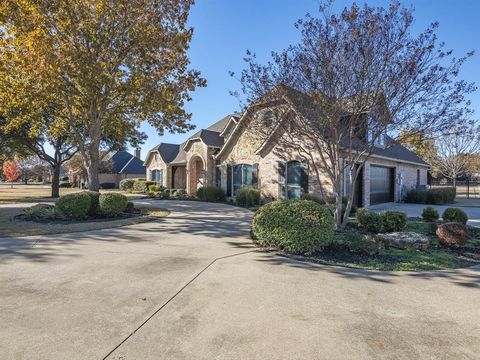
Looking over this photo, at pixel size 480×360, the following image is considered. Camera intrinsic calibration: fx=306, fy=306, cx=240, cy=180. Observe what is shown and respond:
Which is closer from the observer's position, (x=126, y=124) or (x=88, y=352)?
(x=88, y=352)

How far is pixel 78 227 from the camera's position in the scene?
10.2 metres

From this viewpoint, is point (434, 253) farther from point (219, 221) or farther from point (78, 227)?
point (78, 227)

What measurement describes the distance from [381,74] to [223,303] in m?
7.12

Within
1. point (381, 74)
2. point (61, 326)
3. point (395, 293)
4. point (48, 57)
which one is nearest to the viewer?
point (61, 326)

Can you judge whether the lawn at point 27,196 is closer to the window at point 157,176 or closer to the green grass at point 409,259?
the window at point 157,176

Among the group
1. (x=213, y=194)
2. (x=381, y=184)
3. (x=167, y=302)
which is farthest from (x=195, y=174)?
(x=167, y=302)

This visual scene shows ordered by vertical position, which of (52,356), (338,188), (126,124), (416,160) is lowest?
(52,356)

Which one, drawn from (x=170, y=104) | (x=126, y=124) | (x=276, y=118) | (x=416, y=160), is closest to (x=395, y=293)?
(x=276, y=118)

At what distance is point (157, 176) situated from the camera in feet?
106

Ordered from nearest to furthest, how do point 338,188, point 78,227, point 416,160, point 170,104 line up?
point 338,188, point 78,227, point 170,104, point 416,160

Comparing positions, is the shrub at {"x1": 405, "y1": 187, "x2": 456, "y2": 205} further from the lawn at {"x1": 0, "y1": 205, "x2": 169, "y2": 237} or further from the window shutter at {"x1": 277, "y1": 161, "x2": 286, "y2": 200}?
the lawn at {"x1": 0, "y1": 205, "x2": 169, "y2": 237}

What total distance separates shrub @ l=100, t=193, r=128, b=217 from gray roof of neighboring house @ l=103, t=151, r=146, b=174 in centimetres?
3645

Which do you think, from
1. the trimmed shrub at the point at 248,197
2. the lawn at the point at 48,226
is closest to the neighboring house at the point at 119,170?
the trimmed shrub at the point at 248,197

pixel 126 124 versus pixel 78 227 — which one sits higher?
pixel 126 124
